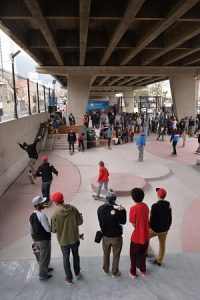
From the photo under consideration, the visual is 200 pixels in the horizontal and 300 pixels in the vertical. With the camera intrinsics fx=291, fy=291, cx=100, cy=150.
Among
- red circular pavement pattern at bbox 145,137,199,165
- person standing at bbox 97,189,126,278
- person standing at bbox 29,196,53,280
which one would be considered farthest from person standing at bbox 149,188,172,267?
red circular pavement pattern at bbox 145,137,199,165

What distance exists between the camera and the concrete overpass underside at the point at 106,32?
32.2 ft

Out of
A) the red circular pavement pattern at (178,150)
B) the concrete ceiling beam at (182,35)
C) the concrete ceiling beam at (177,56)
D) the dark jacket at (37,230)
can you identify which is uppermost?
the concrete ceiling beam at (177,56)

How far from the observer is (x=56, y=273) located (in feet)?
18.0

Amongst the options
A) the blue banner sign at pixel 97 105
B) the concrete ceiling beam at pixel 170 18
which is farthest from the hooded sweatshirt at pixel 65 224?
the blue banner sign at pixel 97 105

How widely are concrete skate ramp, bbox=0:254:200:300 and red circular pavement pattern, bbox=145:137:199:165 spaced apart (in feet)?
34.3

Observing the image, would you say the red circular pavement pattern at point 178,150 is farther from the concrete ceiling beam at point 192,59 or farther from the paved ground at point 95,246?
the concrete ceiling beam at point 192,59

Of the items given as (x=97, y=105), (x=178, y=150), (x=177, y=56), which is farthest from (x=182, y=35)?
(x=97, y=105)

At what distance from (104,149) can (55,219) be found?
14731 millimetres

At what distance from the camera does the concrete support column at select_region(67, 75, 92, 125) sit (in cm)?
2539

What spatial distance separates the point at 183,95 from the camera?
28984 mm

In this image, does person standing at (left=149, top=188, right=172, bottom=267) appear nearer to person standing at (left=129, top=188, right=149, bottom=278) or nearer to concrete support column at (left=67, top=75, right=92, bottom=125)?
person standing at (left=129, top=188, right=149, bottom=278)

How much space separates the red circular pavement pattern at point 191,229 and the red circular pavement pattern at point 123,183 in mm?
2194

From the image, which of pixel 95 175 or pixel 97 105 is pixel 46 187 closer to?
pixel 95 175

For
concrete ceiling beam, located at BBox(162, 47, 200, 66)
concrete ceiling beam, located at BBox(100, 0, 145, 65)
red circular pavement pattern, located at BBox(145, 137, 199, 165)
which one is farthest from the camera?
concrete ceiling beam, located at BBox(162, 47, 200, 66)
